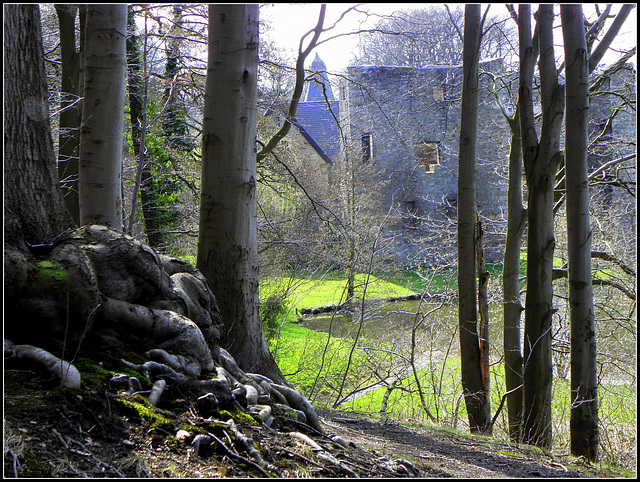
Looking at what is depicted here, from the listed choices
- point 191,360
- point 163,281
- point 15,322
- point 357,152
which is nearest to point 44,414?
point 15,322

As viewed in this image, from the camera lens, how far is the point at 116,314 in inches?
117

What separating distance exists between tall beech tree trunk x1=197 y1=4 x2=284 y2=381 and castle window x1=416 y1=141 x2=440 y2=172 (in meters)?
21.6

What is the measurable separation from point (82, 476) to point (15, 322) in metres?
1.08

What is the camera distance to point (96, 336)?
295 cm

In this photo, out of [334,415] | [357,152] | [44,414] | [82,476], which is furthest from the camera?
[357,152]

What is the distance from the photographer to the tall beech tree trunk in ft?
14.4

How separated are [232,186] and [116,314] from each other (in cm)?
174

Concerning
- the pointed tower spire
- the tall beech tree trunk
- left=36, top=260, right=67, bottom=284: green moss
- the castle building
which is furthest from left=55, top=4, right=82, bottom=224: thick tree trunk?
the castle building

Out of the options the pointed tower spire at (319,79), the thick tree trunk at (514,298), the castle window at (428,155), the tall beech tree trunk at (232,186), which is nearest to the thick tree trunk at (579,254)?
the thick tree trunk at (514,298)

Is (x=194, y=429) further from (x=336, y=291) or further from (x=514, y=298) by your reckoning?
(x=336, y=291)

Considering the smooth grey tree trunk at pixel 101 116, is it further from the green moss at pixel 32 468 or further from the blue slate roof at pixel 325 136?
the blue slate roof at pixel 325 136

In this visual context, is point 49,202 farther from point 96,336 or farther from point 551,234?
point 551,234

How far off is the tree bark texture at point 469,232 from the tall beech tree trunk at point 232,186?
3.28 metres

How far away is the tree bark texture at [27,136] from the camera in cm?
295
